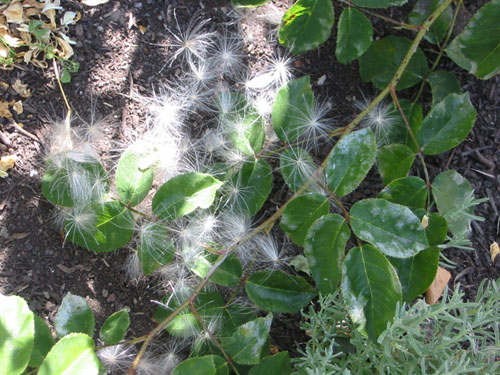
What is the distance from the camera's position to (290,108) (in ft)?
6.29

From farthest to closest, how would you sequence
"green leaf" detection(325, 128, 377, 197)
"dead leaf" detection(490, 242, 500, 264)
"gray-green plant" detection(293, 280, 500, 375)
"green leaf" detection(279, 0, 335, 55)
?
"dead leaf" detection(490, 242, 500, 264) → "green leaf" detection(279, 0, 335, 55) → "green leaf" detection(325, 128, 377, 197) → "gray-green plant" detection(293, 280, 500, 375)

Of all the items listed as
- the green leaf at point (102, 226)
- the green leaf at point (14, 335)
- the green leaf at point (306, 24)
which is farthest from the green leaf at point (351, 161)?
the green leaf at point (14, 335)

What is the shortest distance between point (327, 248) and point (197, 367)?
536 millimetres

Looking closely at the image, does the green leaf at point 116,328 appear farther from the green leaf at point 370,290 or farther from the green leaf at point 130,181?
the green leaf at point 370,290

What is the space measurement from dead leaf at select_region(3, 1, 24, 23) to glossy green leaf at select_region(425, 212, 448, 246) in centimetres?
166

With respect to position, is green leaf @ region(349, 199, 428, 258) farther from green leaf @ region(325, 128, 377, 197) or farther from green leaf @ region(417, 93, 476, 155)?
green leaf @ region(417, 93, 476, 155)

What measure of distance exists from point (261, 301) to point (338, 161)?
560 millimetres

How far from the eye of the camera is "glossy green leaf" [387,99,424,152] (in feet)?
6.77

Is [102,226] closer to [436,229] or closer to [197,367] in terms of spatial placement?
[197,367]

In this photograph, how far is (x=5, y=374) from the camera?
1.28 meters

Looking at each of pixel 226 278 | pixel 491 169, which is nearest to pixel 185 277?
pixel 226 278

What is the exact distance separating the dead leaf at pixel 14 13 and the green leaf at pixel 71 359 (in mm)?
1258

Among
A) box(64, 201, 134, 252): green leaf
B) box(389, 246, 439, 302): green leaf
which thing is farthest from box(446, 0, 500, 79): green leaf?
box(64, 201, 134, 252): green leaf

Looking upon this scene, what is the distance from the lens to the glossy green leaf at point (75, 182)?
5.84 feet
